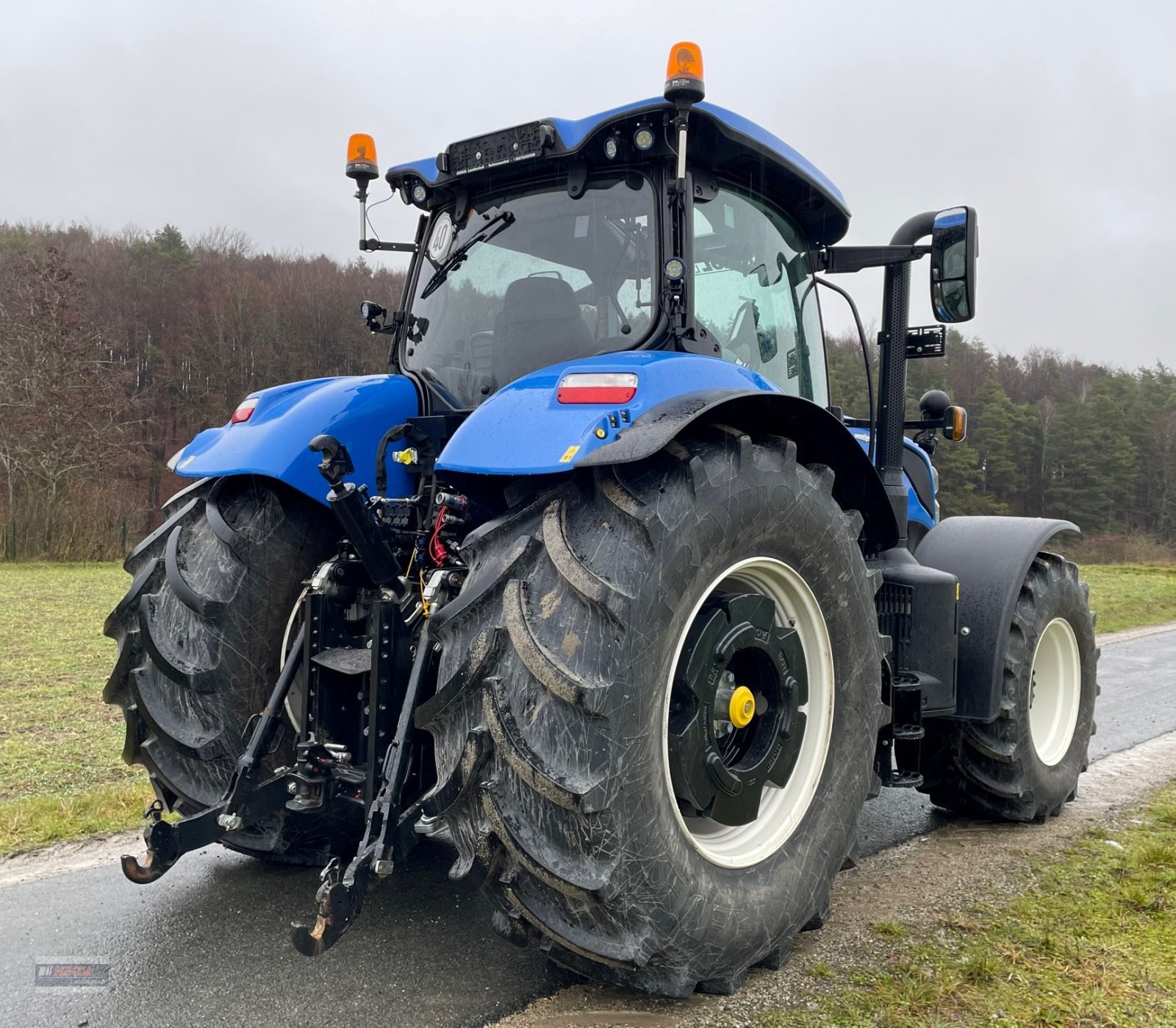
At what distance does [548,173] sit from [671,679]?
1783 mm

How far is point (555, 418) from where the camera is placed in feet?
7.89

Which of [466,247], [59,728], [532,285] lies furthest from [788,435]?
[59,728]

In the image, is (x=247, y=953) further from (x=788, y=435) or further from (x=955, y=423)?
(x=955, y=423)

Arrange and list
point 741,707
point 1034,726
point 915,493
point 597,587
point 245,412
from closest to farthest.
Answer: point 597,587
point 741,707
point 245,412
point 1034,726
point 915,493

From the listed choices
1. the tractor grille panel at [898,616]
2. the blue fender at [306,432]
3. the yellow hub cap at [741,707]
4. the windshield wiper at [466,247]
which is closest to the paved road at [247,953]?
the yellow hub cap at [741,707]

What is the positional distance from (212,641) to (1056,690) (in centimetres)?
362

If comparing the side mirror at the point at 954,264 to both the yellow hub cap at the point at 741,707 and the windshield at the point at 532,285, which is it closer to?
the windshield at the point at 532,285

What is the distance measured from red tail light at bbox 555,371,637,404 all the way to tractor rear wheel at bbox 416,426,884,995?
18 cm

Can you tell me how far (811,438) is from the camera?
2961 mm

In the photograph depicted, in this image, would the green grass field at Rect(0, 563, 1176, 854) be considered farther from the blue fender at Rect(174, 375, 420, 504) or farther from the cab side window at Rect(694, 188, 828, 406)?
the cab side window at Rect(694, 188, 828, 406)

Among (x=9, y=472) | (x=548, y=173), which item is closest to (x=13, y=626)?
(x=548, y=173)

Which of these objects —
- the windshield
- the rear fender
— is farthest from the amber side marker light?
the windshield

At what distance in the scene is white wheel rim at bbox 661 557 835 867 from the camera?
2695 mm

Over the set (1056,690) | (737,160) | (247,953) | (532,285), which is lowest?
(247,953)
